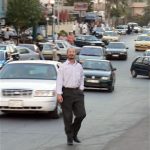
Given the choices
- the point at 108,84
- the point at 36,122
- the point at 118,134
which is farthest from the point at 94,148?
the point at 108,84

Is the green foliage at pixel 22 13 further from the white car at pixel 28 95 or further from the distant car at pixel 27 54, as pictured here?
the white car at pixel 28 95

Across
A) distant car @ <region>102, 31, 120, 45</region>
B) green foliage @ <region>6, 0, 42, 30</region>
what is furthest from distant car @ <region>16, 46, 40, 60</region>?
distant car @ <region>102, 31, 120, 45</region>

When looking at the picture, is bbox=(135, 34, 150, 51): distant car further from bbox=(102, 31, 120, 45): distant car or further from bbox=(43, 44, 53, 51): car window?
bbox=(43, 44, 53, 51): car window

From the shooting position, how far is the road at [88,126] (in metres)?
12.0

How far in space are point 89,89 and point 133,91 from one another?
1.91m

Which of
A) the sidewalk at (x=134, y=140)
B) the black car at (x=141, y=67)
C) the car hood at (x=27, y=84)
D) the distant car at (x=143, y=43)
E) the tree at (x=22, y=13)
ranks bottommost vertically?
the distant car at (x=143, y=43)

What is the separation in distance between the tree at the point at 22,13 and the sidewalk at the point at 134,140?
46511 millimetres

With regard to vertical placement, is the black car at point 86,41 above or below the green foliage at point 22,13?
below

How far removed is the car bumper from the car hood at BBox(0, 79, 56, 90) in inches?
11.2

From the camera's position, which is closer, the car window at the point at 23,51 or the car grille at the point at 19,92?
the car grille at the point at 19,92

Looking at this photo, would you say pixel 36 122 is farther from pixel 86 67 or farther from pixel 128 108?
pixel 86 67

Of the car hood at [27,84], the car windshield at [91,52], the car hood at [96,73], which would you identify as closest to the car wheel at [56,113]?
the car hood at [27,84]

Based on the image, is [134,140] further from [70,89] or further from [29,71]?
[29,71]

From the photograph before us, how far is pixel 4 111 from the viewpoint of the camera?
1591 cm
